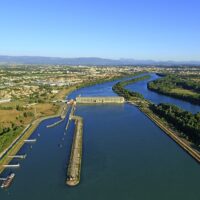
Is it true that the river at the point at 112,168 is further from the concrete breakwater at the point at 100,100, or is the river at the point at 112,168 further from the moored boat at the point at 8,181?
the concrete breakwater at the point at 100,100

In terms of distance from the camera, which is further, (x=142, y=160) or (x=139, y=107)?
(x=139, y=107)

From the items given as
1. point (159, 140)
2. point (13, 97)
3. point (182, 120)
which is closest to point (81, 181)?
point (159, 140)

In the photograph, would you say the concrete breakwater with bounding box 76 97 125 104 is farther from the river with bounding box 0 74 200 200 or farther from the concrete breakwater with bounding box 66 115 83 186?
the concrete breakwater with bounding box 66 115 83 186

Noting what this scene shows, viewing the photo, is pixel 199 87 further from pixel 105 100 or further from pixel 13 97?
pixel 13 97

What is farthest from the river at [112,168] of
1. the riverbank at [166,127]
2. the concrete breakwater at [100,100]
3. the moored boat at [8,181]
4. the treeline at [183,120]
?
the concrete breakwater at [100,100]

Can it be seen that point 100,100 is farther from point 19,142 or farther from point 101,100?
point 19,142

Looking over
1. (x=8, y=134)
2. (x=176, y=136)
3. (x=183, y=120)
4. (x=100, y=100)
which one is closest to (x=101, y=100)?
(x=100, y=100)

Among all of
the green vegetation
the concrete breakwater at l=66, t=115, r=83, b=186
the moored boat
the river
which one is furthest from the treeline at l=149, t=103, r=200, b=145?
the green vegetation
